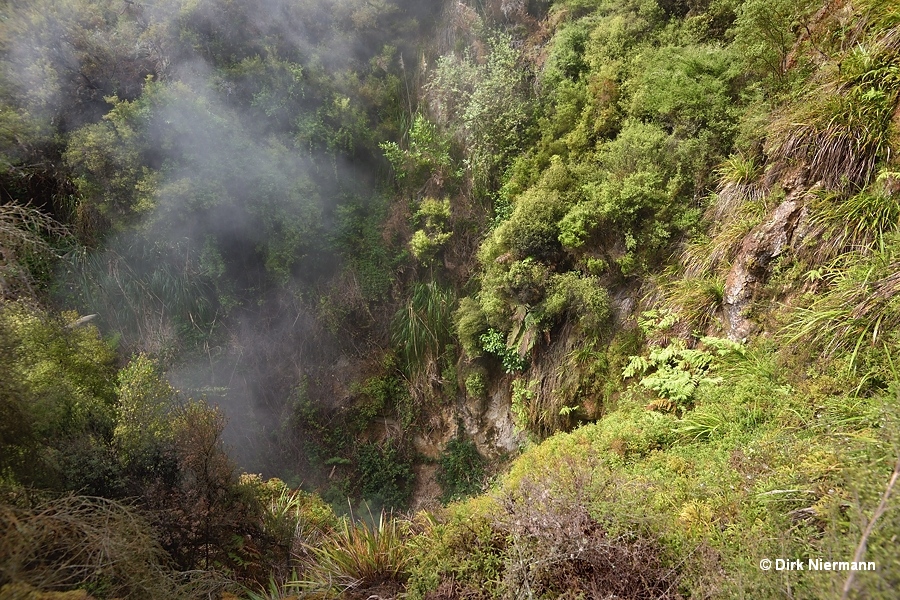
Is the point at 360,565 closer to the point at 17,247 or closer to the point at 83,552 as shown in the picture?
the point at 83,552

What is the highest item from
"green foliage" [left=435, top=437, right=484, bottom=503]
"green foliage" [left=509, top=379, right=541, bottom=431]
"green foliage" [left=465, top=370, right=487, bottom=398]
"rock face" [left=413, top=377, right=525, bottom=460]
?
"green foliage" [left=509, top=379, right=541, bottom=431]

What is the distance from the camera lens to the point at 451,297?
7.72m

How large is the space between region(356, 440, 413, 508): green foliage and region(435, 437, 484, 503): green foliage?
2.20 feet

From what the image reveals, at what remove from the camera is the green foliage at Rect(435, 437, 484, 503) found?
7156 mm

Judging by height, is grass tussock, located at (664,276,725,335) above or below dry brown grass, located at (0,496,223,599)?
above

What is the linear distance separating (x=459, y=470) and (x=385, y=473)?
1.42 metres

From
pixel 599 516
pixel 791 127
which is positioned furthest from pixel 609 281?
pixel 599 516

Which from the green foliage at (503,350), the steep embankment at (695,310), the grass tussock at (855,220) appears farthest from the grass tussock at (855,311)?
the green foliage at (503,350)

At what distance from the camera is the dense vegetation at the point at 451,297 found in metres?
2.69

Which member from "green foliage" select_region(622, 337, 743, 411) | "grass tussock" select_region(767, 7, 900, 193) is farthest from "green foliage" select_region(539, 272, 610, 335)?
"grass tussock" select_region(767, 7, 900, 193)

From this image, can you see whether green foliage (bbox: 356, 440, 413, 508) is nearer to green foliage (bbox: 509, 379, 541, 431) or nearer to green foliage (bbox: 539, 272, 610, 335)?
green foliage (bbox: 509, 379, 541, 431)

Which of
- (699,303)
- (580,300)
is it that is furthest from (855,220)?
(580,300)

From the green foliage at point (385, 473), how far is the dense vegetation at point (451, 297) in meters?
0.04

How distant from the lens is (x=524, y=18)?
713cm
